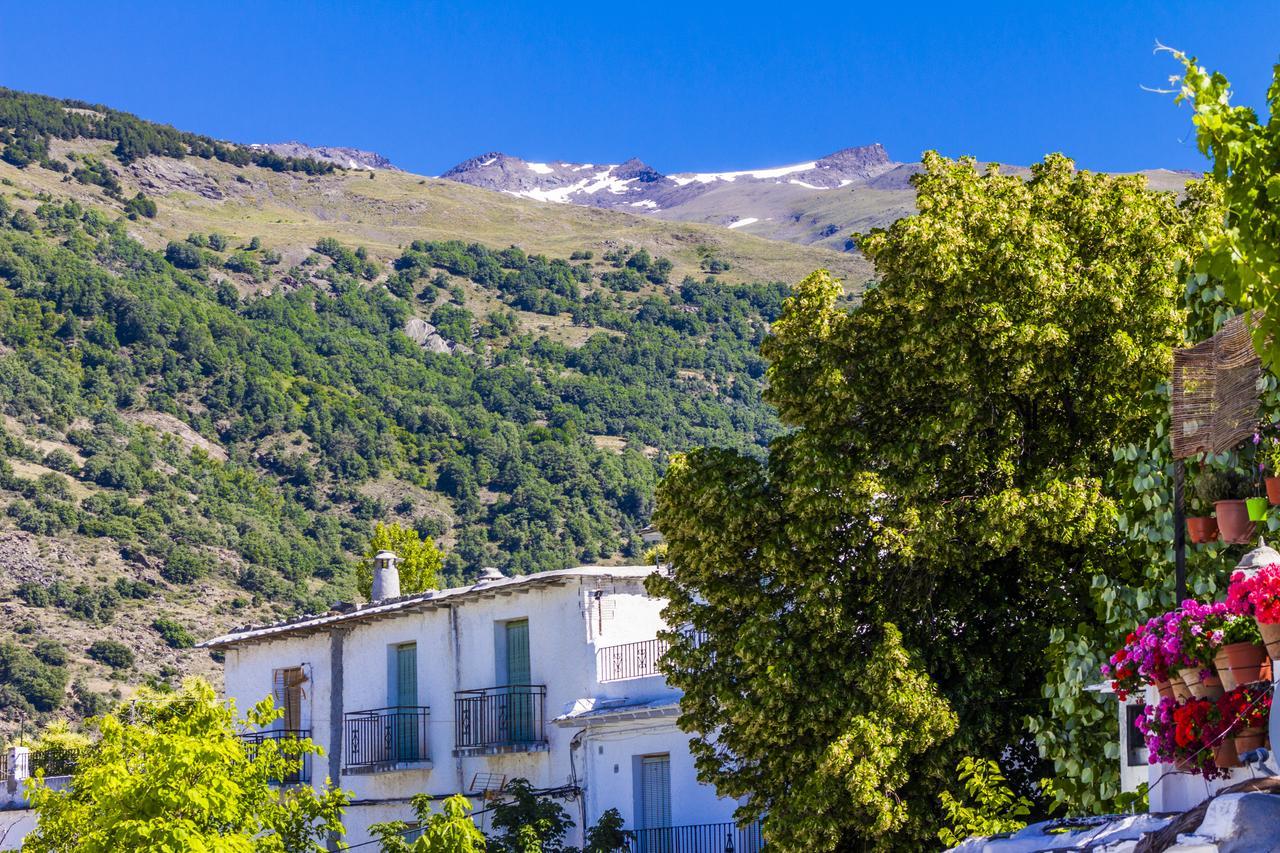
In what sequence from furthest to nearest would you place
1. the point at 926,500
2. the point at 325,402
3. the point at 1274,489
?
the point at 325,402 < the point at 926,500 < the point at 1274,489

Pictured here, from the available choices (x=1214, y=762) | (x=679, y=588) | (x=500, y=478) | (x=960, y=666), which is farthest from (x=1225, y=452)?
(x=500, y=478)

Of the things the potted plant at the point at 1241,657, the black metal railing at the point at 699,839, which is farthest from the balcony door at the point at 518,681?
the potted plant at the point at 1241,657

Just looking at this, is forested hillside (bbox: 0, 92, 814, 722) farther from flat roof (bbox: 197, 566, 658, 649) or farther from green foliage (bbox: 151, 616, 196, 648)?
flat roof (bbox: 197, 566, 658, 649)

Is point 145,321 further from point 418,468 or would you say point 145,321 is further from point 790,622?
point 790,622

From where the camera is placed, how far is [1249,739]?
7.56m

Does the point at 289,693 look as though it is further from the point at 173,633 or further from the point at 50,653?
the point at 173,633

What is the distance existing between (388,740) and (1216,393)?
22.2 metres

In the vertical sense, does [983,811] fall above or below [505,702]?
below

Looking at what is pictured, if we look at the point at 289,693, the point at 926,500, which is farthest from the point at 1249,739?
the point at 289,693

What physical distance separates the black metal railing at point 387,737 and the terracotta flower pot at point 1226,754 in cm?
2255

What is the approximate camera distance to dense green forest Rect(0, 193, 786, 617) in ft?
283

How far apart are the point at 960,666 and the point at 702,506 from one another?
3161mm

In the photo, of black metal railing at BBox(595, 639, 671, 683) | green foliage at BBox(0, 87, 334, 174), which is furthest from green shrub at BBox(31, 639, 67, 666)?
green foliage at BBox(0, 87, 334, 174)

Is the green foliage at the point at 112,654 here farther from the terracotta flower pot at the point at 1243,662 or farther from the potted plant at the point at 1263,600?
the potted plant at the point at 1263,600
